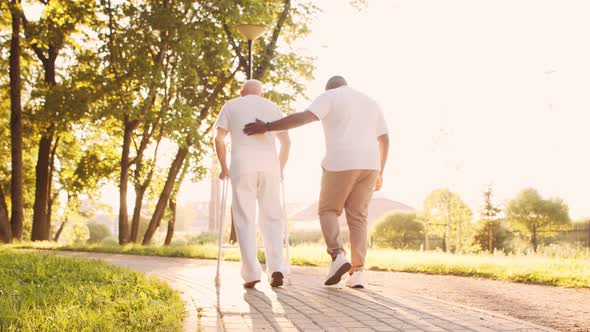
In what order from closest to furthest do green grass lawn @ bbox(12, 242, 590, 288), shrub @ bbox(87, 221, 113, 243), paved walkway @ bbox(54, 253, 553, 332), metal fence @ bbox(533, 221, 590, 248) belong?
1. paved walkway @ bbox(54, 253, 553, 332)
2. green grass lawn @ bbox(12, 242, 590, 288)
3. metal fence @ bbox(533, 221, 590, 248)
4. shrub @ bbox(87, 221, 113, 243)

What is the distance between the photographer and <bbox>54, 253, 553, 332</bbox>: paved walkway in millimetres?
5039

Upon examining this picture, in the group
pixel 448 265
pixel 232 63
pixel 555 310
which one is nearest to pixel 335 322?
pixel 555 310

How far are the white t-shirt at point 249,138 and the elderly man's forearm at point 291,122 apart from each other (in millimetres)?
219

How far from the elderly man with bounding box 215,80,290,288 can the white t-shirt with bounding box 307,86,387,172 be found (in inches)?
20.3

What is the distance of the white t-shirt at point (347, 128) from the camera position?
7383 millimetres

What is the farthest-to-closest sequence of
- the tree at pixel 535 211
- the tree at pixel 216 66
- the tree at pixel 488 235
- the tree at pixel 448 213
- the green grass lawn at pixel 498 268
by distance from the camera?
1. the tree at pixel 535 211
2. the tree at pixel 488 235
3. the tree at pixel 448 213
4. the tree at pixel 216 66
5. the green grass lawn at pixel 498 268

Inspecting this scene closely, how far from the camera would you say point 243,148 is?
7.42m

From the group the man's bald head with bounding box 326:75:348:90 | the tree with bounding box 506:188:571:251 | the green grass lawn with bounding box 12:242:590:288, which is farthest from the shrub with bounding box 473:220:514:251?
the man's bald head with bounding box 326:75:348:90

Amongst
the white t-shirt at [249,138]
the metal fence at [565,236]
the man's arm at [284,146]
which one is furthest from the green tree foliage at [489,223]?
the white t-shirt at [249,138]

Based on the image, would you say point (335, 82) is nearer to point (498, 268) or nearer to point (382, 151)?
point (382, 151)

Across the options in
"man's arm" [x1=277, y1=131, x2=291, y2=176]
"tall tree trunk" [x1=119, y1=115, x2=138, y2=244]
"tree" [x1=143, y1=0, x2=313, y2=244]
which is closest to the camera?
"man's arm" [x1=277, y1=131, x2=291, y2=176]

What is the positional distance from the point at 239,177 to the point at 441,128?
20.1 meters

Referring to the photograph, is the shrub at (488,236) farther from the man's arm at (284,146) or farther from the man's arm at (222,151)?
the man's arm at (222,151)

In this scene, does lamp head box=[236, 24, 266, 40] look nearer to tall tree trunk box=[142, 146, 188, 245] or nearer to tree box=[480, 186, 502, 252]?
tall tree trunk box=[142, 146, 188, 245]
